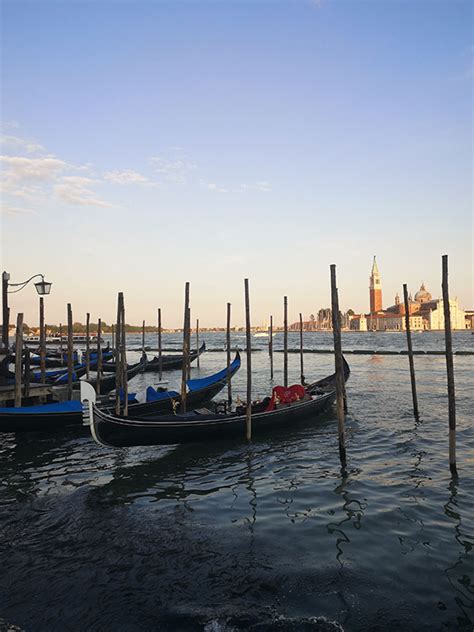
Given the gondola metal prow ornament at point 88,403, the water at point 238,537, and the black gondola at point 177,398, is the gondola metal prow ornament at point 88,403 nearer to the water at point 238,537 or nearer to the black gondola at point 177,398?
the water at point 238,537

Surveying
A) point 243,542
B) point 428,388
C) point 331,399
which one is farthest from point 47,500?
point 428,388

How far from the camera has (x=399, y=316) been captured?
145500 millimetres

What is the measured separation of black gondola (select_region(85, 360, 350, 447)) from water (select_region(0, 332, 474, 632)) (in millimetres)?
432

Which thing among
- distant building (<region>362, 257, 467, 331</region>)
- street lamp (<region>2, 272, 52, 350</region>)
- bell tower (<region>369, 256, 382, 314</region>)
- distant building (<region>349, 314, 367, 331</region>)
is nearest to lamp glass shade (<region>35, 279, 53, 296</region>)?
street lamp (<region>2, 272, 52, 350</region>)

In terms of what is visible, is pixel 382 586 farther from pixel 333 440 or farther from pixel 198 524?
pixel 333 440

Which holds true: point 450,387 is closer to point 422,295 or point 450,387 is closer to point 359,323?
point 359,323

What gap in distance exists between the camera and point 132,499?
7809 mm

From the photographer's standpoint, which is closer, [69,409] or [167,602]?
[167,602]

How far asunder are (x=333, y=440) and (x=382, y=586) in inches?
268

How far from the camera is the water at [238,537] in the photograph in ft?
15.2

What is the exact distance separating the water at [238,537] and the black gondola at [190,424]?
43 cm

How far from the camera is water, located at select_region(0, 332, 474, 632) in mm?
4645

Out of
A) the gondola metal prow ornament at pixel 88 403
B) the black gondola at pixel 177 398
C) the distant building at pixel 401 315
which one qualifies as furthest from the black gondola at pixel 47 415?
the distant building at pixel 401 315

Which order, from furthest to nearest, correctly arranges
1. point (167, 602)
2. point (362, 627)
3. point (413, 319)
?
point (413, 319) < point (167, 602) < point (362, 627)
